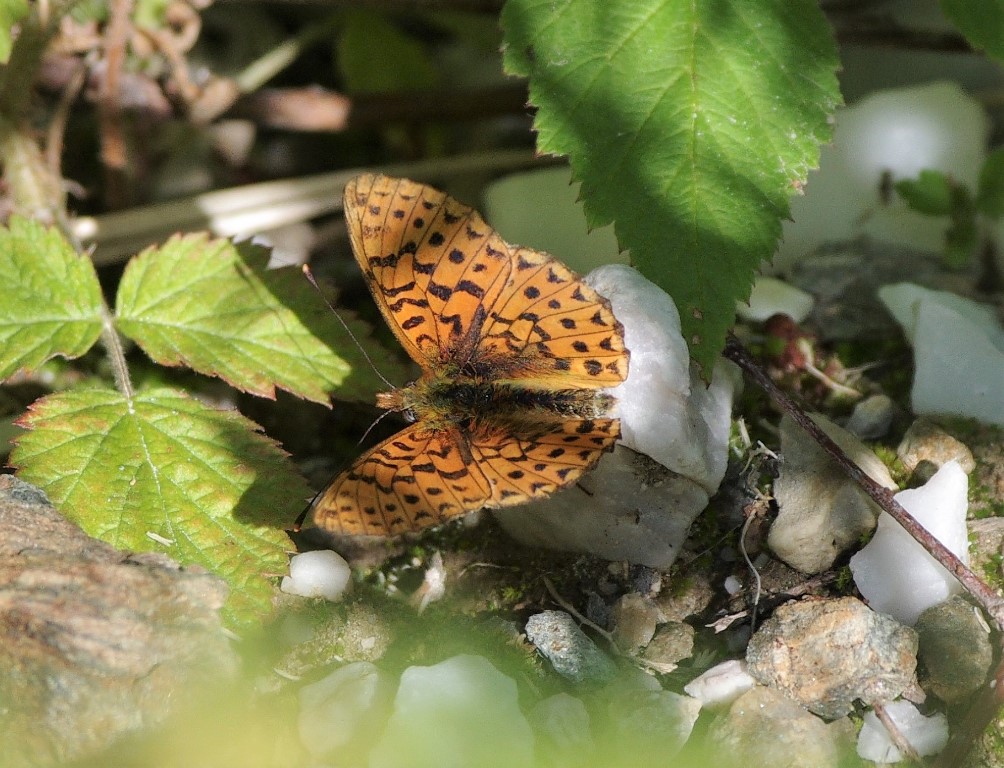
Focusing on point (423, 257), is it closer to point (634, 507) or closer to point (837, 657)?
point (634, 507)

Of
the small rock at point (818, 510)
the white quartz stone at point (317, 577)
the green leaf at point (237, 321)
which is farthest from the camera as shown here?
the green leaf at point (237, 321)

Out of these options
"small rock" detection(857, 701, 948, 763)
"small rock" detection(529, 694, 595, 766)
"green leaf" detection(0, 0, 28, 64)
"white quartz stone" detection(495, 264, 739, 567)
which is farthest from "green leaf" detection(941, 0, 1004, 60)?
"green leaf" detection(0, 0, 28, 64)

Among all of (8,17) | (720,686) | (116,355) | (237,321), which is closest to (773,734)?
(720,686)

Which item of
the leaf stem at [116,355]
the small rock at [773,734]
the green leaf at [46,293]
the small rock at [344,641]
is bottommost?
the small rock at [344,641]

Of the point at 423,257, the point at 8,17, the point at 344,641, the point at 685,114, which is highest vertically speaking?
the point at 8,17

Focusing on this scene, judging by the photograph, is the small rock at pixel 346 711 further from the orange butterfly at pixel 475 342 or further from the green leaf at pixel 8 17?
the green leaf at pixel 8 17

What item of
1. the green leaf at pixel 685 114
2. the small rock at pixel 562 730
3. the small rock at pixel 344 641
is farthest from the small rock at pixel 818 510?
the small rock at pixel 344 641
